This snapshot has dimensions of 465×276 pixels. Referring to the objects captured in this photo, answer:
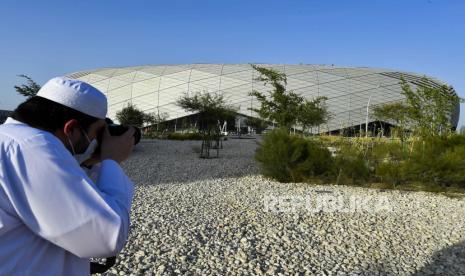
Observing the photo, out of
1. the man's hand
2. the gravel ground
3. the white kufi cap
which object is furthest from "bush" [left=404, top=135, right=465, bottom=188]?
the white kufi cap

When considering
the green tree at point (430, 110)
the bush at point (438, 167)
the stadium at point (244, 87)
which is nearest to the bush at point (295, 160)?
the bush at point (438, 167)

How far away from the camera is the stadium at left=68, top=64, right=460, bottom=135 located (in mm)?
50156

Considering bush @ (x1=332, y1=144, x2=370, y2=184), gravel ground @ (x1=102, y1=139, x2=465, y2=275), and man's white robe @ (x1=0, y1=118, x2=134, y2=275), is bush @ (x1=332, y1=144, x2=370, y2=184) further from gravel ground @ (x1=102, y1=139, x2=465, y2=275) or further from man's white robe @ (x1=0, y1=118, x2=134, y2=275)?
man's white robe @ (x1=0, y1=118, x2=134, y2=275)

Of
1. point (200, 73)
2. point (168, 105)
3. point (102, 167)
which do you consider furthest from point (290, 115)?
point (200, 73)

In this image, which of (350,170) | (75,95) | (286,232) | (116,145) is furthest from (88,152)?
(350,170)

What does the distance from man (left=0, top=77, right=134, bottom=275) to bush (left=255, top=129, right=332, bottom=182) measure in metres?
8.27

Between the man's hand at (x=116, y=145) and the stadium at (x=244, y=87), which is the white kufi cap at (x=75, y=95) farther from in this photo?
the stadium at (x=244, y=87)

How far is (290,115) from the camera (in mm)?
14570

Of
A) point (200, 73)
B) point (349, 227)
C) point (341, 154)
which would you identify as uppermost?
point (200, 73)

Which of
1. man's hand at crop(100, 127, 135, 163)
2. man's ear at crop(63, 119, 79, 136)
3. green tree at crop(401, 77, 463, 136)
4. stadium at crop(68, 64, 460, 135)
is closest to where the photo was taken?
man's ear at crop(63, 119, 79, 136)

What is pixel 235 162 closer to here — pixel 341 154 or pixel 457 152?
pixel 341 154

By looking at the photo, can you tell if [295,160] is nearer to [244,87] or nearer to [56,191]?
[56,191]

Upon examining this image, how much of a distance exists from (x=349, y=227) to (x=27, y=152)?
486 cm

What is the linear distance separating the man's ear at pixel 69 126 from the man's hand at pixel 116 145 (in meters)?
0.11
